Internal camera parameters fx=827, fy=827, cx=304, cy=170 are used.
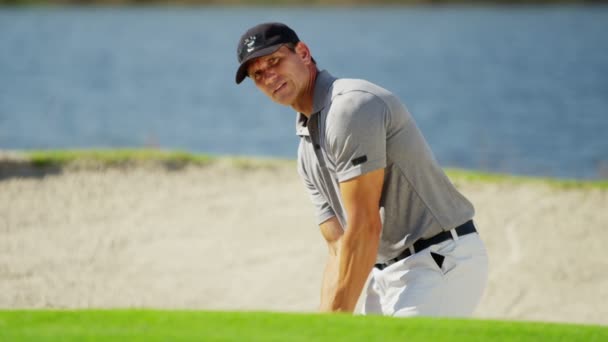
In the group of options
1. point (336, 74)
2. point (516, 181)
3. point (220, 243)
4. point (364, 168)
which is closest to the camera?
point (364, 168)

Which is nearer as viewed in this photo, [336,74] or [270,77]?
[270,77]

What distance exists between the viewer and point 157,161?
863 centimetres

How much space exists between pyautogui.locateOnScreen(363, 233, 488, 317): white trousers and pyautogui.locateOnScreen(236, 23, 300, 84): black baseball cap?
3.20 feet

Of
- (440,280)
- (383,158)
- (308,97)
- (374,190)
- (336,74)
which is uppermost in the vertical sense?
(308,97)

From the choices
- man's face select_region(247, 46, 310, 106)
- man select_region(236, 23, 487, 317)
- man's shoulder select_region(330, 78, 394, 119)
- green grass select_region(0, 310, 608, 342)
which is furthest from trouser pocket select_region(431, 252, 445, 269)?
green grass select_region(0, 310, 608, 342)

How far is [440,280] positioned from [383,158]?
2.08ft

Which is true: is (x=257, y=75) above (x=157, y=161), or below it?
above

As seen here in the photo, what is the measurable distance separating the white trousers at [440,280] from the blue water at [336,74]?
1081cm

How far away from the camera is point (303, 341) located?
72.9 inches

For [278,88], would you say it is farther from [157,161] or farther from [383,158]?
[157,161]

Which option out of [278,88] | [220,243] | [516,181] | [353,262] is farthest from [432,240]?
[516,181]

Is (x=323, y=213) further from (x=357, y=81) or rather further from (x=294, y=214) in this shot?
(x=294, y=214)

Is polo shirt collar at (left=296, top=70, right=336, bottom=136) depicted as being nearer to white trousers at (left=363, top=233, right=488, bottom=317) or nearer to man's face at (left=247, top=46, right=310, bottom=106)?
man's face at (left=247, top=46, right=310, bottom=106)

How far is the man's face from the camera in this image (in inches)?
121
